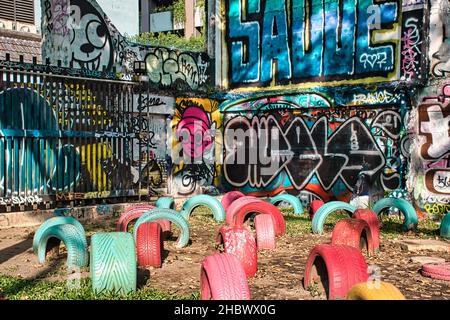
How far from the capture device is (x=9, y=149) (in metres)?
13.4

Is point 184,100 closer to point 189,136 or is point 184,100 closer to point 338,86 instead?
point 189,136

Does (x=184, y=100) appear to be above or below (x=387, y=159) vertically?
above

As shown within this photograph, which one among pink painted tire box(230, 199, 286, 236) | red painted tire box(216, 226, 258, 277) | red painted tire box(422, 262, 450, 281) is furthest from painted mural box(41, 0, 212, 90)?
red painted tire box(422, 262, 450, 281)

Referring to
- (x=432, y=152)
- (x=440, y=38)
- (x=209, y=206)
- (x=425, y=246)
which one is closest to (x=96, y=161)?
(x=209, y=206)

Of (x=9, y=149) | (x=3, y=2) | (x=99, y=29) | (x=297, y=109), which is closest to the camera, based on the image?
(x=9, y=149)

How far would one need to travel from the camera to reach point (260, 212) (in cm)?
1257

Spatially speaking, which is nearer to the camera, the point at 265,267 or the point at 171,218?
the point at 265,267

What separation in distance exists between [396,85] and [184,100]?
6540mm

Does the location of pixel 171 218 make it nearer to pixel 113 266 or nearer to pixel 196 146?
pixel 113 266

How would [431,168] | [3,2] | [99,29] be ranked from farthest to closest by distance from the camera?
[3,2]
[99,29]
[431,168]

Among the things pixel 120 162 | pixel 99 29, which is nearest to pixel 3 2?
pixel 99 29

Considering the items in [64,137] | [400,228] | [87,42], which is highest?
[87,42]

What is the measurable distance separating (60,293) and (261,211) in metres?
5.91

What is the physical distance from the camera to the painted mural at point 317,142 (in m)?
16.1
